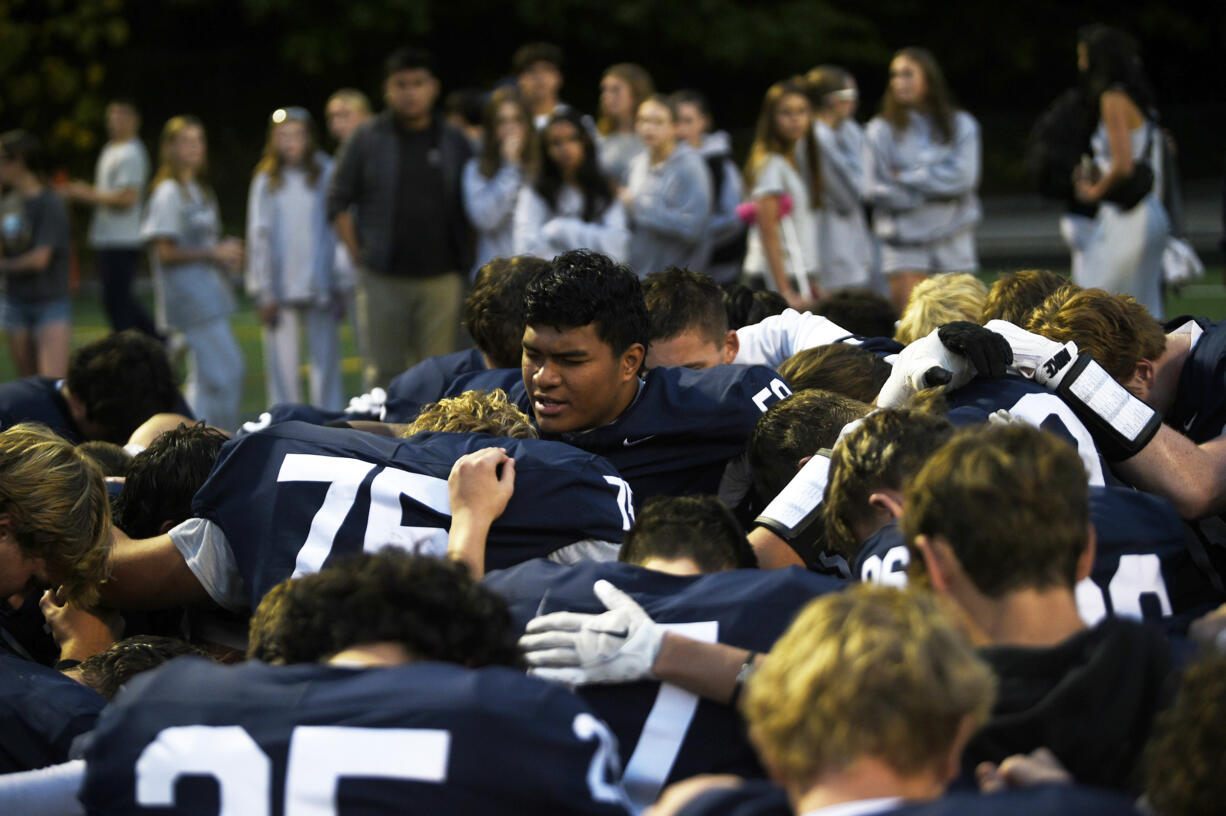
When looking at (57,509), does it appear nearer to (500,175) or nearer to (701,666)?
(701,666)

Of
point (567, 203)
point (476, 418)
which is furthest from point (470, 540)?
point (567, 203)

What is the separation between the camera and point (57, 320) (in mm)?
9289

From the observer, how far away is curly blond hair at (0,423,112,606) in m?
3.28

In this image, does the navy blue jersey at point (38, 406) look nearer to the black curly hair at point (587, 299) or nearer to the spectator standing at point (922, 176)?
the black curly hair at point (587, 299)

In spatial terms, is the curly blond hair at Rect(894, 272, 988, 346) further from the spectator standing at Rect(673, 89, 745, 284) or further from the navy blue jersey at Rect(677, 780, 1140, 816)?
the spectator standing at Rect(673, 89, 745, 284)

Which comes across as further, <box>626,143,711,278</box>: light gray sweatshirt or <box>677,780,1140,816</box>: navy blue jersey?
<box>626,143,711,278</box>: light gray sweatshirt

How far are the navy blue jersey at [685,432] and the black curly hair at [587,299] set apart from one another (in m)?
0.20

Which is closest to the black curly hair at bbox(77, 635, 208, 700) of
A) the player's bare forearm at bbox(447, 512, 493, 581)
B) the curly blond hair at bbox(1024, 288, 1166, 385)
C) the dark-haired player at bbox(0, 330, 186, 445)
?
the player's bare forearm at bbox(447, 512, 493, 581)

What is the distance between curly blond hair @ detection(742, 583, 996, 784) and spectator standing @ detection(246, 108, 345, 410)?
22.5 ft

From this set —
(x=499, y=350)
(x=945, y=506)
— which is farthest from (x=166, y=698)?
(x=499, y=350)

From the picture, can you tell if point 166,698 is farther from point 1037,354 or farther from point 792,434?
point 1037,354

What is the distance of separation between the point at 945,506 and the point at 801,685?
0.57 meters

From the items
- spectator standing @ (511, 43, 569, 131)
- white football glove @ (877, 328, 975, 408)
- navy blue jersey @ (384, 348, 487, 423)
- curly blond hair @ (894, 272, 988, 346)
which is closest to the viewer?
white football glove @ (877, 328, 975, 408)

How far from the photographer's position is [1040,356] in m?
3.45
